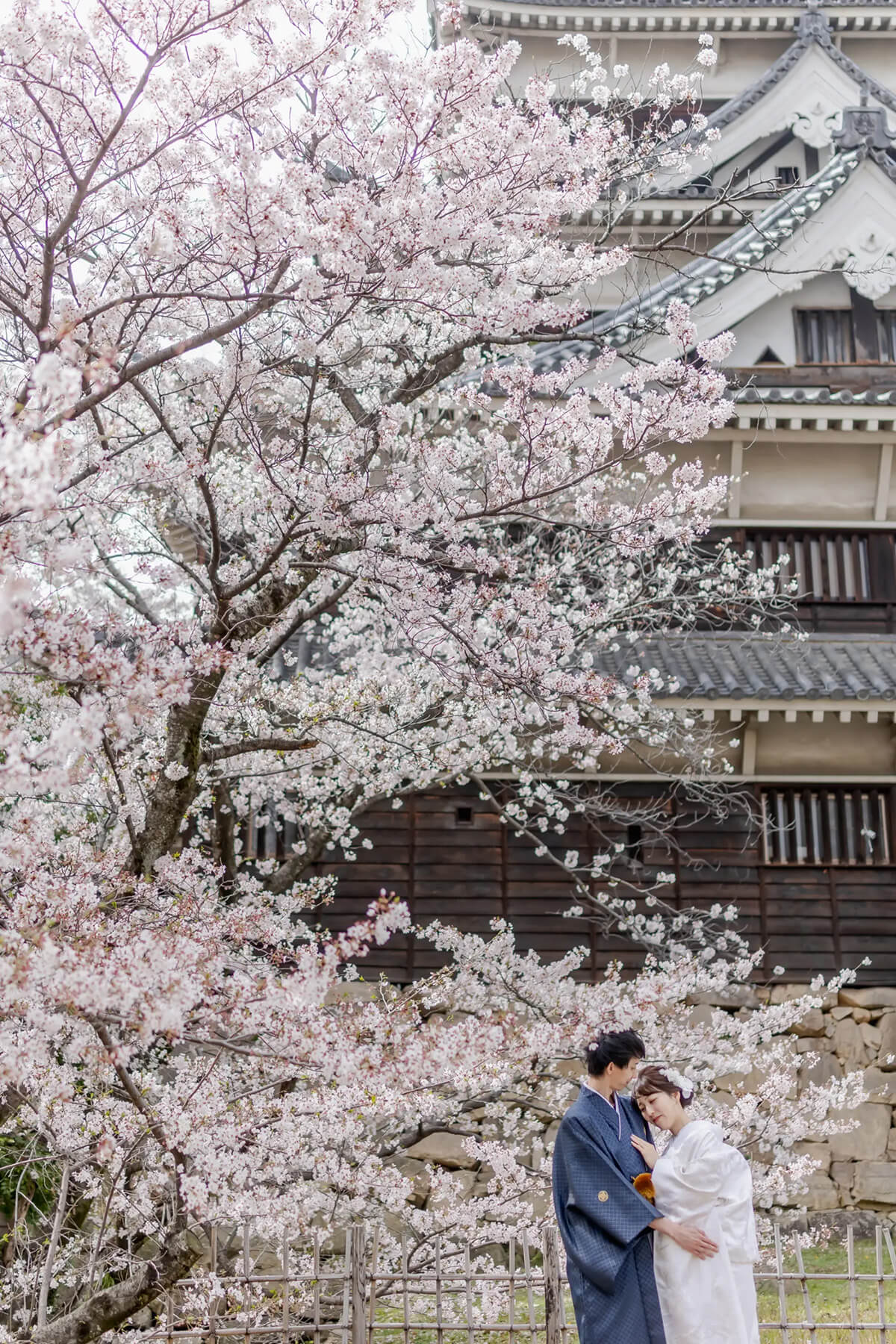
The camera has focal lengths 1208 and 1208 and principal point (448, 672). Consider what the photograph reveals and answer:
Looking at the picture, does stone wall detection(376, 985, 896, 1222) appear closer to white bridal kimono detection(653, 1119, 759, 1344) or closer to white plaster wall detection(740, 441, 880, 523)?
white plaster wall detection(740, 441, 880, 523)

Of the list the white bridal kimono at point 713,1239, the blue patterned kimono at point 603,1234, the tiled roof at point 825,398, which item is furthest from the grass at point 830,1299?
the tiled roof at point 825,398

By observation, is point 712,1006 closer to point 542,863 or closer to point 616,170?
point 542,863

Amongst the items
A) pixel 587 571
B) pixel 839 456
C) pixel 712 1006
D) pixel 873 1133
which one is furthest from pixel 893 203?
pixel 873 1133

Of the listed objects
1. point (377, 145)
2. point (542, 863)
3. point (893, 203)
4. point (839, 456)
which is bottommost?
point (542, 863)

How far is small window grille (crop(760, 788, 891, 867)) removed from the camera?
1000 cm

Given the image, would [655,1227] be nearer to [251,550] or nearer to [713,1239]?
[713,1239]

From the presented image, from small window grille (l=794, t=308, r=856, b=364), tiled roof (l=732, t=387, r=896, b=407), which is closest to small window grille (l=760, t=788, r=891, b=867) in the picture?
tiled roof (l=732, t=387, r=896, b=407)

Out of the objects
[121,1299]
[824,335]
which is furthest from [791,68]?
[121,1299]

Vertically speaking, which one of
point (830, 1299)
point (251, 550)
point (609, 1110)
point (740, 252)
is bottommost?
point (830, 1299)

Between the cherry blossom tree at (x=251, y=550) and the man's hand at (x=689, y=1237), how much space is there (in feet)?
2.69

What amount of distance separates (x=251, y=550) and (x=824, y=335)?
733 cm

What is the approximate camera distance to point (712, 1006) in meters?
9.84

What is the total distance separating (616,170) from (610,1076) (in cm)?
414

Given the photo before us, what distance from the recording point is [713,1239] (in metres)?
4.12
